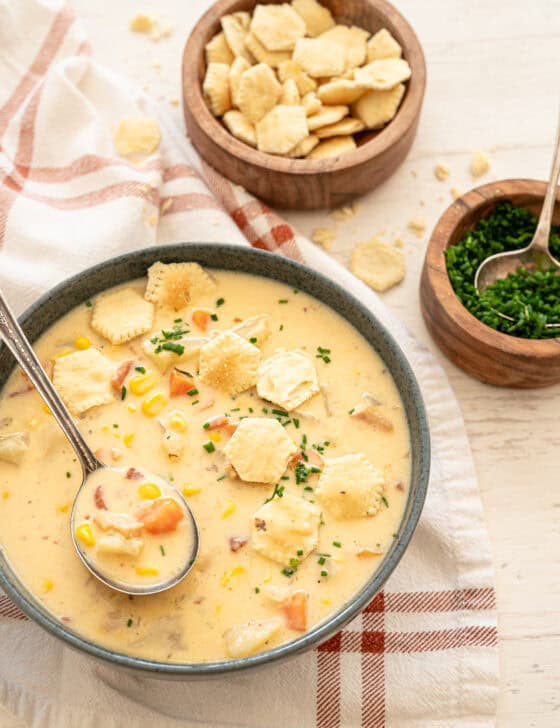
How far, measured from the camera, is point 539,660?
309cm

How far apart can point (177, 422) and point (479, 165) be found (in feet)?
5.65

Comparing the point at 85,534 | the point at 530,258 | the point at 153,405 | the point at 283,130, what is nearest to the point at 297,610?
the point at 85,534

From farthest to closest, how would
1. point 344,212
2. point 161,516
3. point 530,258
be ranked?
1. point 344,212
2. point 530,258
3. point 161,516

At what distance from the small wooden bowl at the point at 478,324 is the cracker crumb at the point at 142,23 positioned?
1576 millimetres

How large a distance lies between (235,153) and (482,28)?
4.52ft

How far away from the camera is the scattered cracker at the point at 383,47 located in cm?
378

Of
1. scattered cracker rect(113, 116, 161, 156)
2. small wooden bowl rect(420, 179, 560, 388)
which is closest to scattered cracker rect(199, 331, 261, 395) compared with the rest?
small wooden bowl rect(420, 179, 560, 388)

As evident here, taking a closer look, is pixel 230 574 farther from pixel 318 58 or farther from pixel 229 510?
pixel 318 58

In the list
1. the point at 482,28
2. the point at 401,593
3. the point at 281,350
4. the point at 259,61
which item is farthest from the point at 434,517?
the point at 482,28

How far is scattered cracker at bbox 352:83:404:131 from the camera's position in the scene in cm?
369

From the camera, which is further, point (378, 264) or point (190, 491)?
point (378, 264)

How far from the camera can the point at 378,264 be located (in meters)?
3.68

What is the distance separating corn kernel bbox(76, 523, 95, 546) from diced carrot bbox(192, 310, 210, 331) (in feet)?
2.54

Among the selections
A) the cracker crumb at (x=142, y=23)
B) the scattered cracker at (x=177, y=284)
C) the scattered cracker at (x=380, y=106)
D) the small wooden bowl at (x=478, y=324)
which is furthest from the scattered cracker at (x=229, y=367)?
the cracker crumb at (x=142, y=23)
